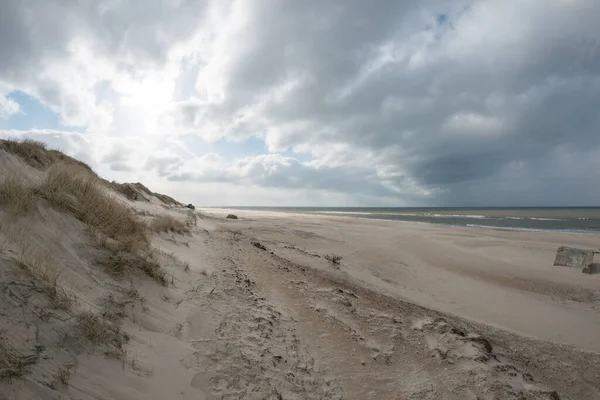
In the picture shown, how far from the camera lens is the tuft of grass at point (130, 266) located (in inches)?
175

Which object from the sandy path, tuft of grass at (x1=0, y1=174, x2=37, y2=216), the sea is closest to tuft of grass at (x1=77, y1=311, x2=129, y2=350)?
the sandy path

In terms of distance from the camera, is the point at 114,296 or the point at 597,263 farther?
the point at 597,263

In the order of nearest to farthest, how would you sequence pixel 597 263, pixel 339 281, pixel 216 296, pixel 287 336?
pixel 287 336
pixel 216 296
pixel 339 281
pixel 597 263

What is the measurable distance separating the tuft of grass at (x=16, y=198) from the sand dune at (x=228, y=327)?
1.1 inches

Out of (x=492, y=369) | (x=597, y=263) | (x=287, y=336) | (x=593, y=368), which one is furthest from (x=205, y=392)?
(x=597, y=263)

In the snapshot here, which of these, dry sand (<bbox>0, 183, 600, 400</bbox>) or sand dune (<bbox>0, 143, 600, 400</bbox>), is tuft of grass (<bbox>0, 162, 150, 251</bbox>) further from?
dry sand (<bbox>0, 183, 600, 400</bbox>)

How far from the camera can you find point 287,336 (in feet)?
15.7

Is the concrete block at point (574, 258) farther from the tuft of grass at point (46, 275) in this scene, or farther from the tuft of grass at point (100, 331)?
the tuft of grass at point (46, 275)

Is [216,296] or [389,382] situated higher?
[216,296]

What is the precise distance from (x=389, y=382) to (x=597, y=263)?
12896mm

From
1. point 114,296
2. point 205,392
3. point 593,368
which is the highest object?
point 114,296

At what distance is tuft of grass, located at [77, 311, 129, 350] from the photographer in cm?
304

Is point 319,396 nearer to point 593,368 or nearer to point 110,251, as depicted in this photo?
point 110,251

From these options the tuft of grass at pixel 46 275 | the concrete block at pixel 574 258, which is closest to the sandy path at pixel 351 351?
the tuft of grass at pixel 46 275
